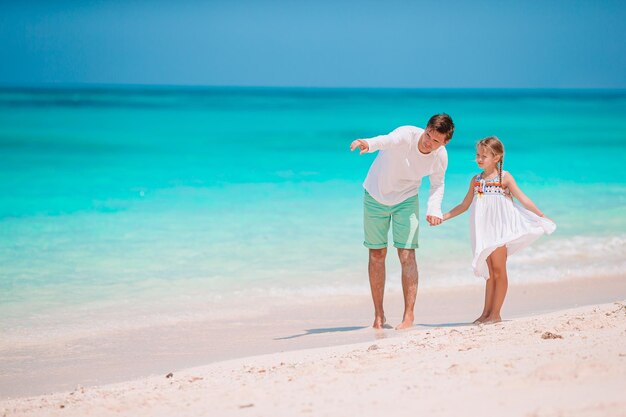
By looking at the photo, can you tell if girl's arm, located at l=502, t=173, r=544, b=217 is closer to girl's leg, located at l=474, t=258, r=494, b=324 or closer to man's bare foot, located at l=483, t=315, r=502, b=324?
girl's leg, located at l=474, t=258, r=494, b=324

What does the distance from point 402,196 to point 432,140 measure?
455 mm

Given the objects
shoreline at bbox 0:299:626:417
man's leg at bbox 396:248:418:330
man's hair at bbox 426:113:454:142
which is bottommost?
shoreline at bbox 0:299:626:417

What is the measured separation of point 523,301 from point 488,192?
58.0 inches

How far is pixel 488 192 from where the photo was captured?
15.7 feet

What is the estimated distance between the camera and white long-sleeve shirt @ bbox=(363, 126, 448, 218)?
4.79 meters

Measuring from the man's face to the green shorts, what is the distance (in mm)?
395

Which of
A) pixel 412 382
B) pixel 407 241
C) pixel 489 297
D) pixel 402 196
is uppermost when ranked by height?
pixel 402 196

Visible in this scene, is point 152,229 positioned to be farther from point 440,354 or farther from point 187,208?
point 440,354

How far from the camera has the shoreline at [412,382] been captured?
9.55ft

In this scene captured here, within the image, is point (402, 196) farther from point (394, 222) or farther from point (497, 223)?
point (497, 223)

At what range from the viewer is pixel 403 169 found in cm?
485

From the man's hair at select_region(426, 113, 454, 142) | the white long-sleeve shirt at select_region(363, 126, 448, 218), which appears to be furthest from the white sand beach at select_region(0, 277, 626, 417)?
the man's hair at select_region(426, 113, 454, 142)

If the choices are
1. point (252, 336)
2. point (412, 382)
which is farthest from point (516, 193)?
point (412, 382)

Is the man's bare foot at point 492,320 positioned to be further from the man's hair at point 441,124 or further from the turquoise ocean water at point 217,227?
the turquoise ocean water at point 217,227
